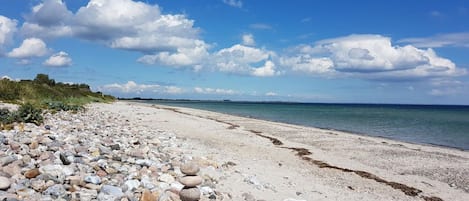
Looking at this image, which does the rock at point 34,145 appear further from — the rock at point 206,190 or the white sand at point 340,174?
the white sand at point 340,174

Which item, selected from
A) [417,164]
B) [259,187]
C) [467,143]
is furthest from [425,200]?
[467,143]

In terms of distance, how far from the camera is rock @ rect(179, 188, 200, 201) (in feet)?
19.6

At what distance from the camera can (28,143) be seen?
7863 mm

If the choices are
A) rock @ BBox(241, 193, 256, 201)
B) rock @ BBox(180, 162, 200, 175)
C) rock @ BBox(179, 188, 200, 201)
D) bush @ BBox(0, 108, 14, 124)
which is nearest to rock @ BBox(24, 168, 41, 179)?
rock @ BBox(179, 188, 200, 201)

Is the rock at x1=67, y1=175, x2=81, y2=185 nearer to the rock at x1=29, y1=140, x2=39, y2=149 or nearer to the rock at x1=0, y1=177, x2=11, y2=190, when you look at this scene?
the rock at x1=0, y1=177, x2=11, y2=190

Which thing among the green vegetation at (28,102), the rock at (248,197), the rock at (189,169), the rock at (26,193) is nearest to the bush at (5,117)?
the green vegetation at (28,102)

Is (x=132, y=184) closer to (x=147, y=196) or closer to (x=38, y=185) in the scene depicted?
(x=147, y=196)

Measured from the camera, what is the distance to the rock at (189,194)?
236 inches

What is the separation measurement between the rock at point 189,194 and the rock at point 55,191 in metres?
1.78

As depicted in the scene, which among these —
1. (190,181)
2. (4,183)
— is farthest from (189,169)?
(4,183)

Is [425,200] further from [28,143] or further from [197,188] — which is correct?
[28,143]

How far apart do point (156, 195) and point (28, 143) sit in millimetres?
3847

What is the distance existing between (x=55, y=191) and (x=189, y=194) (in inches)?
77.9

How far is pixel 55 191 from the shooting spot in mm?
5211
